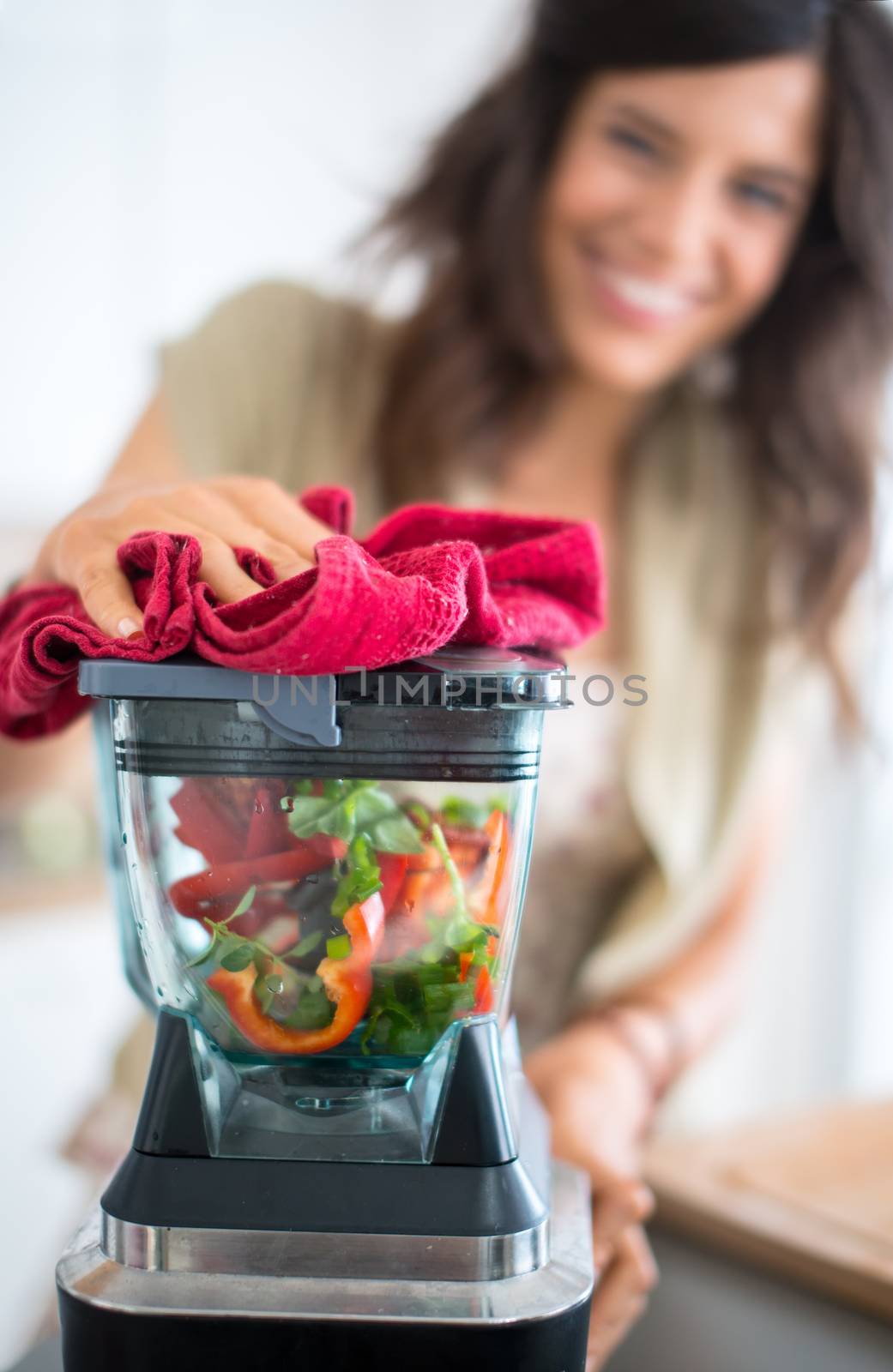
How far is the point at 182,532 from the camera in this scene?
0.43 metres

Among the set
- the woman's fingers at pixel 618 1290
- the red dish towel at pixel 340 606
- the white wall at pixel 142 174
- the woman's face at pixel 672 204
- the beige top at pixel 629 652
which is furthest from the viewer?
the white wall at pixel 142 174

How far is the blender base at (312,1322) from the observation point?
36 centimetres

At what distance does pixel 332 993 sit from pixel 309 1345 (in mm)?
110

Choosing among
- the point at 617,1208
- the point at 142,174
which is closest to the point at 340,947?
the point at 617,1208

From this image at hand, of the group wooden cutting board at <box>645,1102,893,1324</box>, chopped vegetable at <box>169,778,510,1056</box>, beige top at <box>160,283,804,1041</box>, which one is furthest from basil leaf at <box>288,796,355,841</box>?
beige top at <box>160,283,804,1041</box>

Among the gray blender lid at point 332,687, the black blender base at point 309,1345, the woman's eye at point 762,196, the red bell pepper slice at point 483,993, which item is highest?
the woman's eye at point 762,196

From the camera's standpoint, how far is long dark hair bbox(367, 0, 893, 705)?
2.83 feet

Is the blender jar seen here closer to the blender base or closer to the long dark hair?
the blender base

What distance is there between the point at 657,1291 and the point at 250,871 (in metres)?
0.39

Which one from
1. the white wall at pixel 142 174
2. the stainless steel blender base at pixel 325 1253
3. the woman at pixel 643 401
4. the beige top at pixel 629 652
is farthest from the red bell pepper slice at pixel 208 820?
the white wall at pixel 142 174

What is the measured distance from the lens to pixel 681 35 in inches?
32.2

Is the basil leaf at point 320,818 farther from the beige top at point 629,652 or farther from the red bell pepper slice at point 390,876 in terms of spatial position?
the beige top at point 629,652

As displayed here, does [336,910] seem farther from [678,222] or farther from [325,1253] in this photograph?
[678,222]

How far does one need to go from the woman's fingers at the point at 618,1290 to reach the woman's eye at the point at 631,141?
30.0 inches
